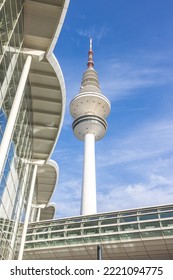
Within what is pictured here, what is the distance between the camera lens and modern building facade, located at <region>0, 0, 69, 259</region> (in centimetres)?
1670

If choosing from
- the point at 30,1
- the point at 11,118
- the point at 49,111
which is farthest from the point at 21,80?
the point at 49,111

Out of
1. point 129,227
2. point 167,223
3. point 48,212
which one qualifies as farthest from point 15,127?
point 48,212

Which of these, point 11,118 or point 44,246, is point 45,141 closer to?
point 11,118

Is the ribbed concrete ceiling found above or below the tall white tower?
below

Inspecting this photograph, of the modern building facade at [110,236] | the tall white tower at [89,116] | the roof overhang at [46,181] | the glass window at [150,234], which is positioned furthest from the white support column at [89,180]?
the glass window at [150,234]

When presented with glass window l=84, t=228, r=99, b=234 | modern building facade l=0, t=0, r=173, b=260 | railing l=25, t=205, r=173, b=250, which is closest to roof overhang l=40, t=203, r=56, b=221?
modern building facade l=0, t=0, r=173, b=260

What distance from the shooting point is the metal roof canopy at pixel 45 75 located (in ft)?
59.3

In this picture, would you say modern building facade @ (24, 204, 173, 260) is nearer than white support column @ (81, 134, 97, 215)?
Yes

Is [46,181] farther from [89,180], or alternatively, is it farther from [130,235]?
[89,180]

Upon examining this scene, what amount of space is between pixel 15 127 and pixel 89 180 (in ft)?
155

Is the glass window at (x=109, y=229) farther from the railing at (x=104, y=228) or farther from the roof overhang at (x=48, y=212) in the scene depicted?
the roof overhang at (x=48, y=212)

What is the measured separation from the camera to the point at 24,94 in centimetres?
2145

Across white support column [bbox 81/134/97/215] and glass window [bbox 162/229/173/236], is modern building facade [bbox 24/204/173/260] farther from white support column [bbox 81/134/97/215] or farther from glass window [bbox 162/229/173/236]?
white support column [bbox 81/134/97/215]

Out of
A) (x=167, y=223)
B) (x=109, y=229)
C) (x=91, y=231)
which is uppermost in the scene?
(x=91, y=231)
